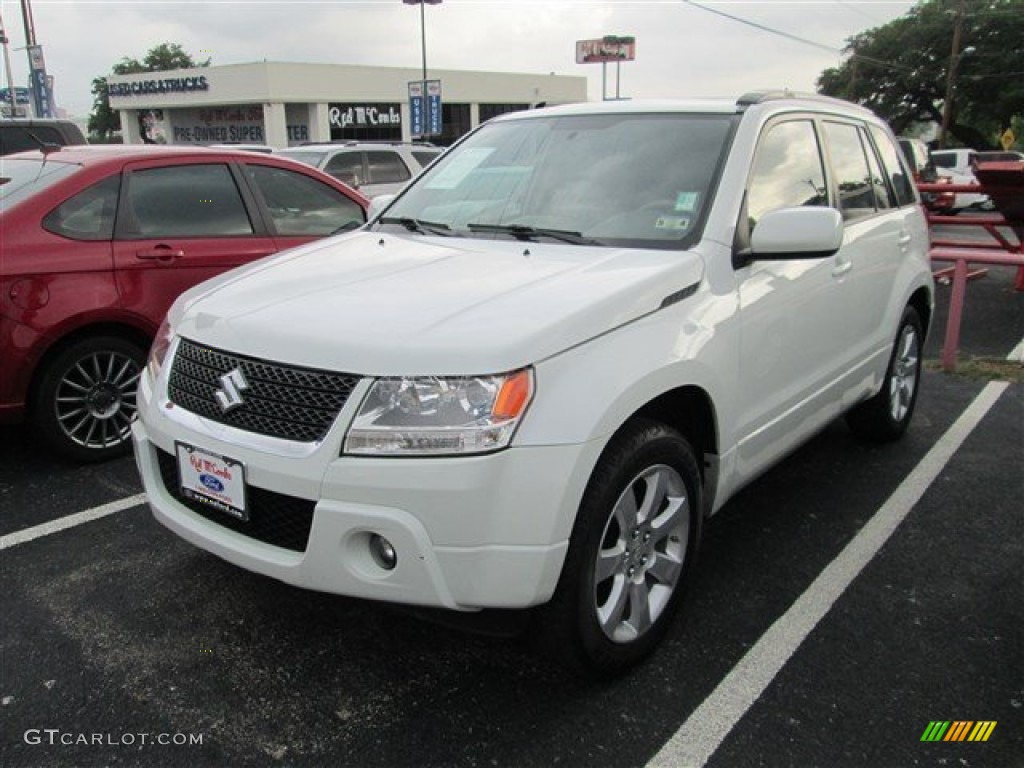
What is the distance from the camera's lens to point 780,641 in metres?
2.98

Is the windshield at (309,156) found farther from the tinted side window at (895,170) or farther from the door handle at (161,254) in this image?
the tinted side window at (895,170)

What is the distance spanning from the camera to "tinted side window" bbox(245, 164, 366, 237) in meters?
5.39

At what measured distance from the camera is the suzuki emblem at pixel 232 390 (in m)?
2.50

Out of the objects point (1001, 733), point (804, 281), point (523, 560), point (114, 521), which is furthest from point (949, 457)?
point (114, 521)

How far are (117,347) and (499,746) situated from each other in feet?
10.6

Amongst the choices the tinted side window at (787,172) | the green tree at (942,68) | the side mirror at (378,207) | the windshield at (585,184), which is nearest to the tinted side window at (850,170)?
the tinted side window at (787,172)

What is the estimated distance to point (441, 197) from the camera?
3.84 metres

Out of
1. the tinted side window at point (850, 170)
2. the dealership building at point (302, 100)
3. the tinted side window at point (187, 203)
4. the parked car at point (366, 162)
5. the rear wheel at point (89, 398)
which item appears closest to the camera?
the tinted side window at point (850, 170)

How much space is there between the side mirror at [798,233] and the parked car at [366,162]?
8.87 metres

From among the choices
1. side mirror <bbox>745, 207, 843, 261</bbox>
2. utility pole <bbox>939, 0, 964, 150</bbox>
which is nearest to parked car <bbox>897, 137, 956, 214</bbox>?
side mirror <bbox>745, 207, 843, 261</bbox>

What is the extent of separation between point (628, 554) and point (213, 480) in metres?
1.28

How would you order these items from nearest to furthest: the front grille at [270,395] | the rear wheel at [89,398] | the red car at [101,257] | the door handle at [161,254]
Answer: the front grille at [270,395] → the red car at [101,257] → the rear wheel at [89,398] → the door handle at [161,254]

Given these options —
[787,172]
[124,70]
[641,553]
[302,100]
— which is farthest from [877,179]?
[124,70]

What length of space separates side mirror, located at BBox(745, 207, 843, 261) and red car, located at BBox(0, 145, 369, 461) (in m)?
3.27
